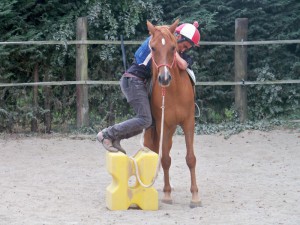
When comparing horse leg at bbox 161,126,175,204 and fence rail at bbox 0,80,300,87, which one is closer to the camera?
horse leg at bbox 161,126,175,204

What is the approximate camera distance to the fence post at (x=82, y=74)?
12420 millimetres

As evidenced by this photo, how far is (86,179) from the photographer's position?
9.19 m

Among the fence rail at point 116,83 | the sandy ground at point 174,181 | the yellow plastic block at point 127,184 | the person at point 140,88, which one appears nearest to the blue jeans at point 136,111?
the person at point 140,88

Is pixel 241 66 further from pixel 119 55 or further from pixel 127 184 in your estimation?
pixel 127 184

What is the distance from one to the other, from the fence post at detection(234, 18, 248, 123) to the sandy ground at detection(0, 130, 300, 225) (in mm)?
954

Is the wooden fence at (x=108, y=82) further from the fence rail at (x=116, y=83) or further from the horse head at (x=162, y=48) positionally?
the horse head at (x=162, y=48)

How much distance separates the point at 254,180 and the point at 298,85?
4512mm

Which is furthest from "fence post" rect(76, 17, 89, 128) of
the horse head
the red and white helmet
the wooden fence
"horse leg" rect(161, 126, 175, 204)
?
the horse head

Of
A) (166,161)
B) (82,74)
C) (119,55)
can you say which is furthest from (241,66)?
(166,161)

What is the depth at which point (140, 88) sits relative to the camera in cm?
770

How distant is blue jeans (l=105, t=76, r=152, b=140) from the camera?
7.60 metres

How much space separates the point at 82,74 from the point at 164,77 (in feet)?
18.5

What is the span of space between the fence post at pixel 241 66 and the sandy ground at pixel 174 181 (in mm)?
954

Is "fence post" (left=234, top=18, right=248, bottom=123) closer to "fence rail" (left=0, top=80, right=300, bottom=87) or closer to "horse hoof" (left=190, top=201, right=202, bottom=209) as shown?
"fence rail" (left=0, top=80, right=300, bottom=87)
